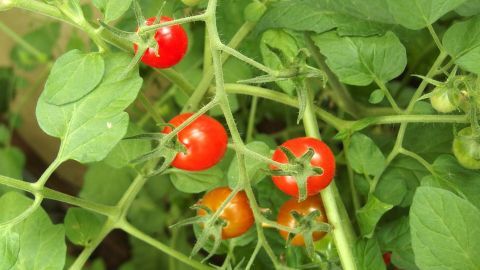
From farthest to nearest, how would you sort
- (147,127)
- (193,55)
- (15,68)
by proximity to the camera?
1. (15,68)
2. (147,127)
3. (193,55)

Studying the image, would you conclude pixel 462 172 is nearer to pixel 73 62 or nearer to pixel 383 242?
pixel 383 242

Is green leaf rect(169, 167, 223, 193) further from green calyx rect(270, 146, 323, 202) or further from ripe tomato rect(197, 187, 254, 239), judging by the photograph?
green calyx rect(270, 146, 323, 202)

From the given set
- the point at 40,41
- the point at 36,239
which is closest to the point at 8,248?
the point at 36,239

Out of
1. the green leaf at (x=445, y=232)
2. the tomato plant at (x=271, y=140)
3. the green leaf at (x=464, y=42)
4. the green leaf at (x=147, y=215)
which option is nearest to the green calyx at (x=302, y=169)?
the tomato plant at (x=271, y=140)

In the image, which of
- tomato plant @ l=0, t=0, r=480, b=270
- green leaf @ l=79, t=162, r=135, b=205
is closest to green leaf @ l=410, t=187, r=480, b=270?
tomato plant @ l=0, t=0, r=480, b=270

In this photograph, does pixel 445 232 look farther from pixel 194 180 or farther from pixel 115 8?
pixel 115 8

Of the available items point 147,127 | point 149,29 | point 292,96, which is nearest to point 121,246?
point 147,127
